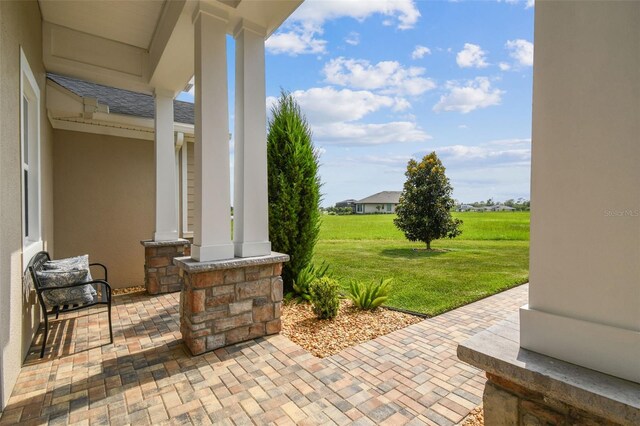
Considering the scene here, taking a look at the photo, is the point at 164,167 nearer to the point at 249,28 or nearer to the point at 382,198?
the point at 249,28

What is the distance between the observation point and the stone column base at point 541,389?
3.34 feet

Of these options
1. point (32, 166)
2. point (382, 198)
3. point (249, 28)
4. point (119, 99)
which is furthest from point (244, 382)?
point (382, 198)

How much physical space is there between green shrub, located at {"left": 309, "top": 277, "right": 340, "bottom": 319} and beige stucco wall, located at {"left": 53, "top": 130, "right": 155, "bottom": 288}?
168 inches

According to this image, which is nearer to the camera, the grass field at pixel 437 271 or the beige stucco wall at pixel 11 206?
the beige stucco wall at pixel 11 206

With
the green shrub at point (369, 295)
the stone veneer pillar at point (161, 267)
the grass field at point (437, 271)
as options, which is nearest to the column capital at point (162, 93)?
the stone veneer pillar at point (161, 267)

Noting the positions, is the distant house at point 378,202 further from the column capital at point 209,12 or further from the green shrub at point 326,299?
the column capital at point 209,12

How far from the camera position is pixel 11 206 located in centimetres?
260

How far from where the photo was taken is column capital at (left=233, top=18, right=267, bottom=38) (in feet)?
11.2

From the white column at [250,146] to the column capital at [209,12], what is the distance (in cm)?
19

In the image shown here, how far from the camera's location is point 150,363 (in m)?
2.89

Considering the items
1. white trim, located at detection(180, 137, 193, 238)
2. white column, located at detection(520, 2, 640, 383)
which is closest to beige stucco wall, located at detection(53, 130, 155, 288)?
white trim, located at detection(180, 137, 193, 238)

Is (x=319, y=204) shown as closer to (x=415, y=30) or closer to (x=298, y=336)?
(x=298, y=336)

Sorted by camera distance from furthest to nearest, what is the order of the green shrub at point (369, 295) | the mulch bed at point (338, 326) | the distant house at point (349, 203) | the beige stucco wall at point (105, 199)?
the distant house at point (349, 203) < the beige stucco wall at point (105, 199) < the green shrub at point (369, 295) < the mulch bed at point (338, 326)

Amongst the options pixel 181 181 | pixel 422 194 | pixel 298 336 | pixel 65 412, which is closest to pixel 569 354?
pixel 298 336
